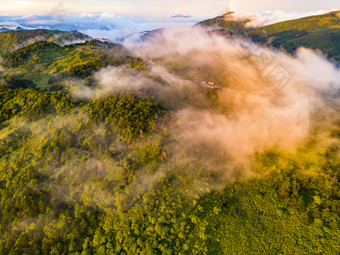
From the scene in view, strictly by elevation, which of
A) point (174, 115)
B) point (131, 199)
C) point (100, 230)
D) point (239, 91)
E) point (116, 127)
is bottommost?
point (100, 230)

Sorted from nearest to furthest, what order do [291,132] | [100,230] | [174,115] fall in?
[100,230] → [291,132] → [174,115]

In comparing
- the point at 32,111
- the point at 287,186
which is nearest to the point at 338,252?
the point at 287,186

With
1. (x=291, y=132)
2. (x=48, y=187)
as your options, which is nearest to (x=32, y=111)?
(x=48, y=187)

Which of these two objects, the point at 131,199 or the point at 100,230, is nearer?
the point at 100,230

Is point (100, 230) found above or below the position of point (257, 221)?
below

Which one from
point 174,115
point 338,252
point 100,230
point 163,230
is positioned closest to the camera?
point 338,252

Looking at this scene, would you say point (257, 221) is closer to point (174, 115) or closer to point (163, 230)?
point (163, 230)
